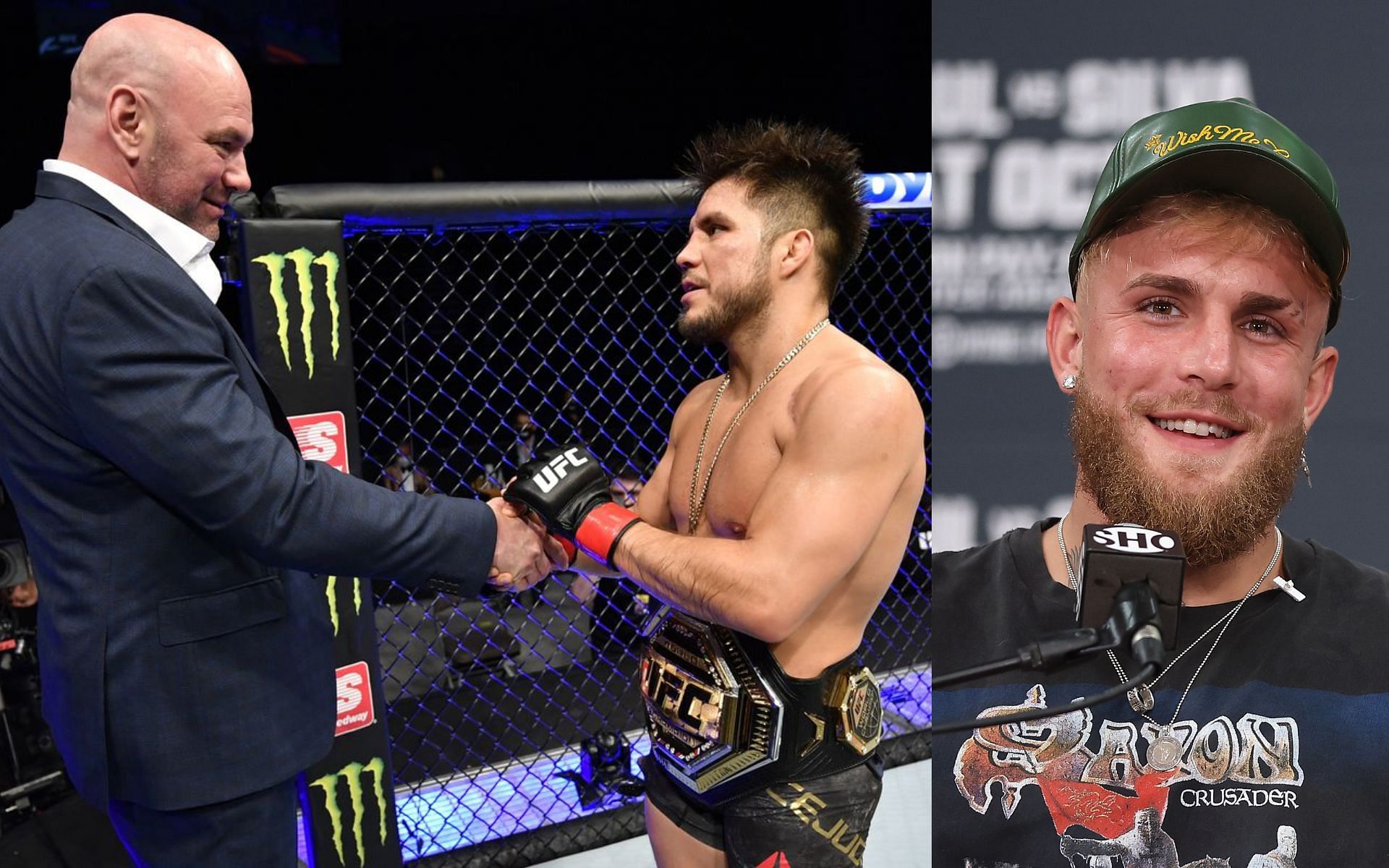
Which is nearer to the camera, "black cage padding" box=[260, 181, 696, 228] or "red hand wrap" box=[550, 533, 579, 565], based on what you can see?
"red hand wrap" box=[550, 533, 579, 565]

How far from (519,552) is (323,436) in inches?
18.7

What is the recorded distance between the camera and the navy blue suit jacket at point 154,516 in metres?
1.20

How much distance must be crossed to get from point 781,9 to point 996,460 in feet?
18.1

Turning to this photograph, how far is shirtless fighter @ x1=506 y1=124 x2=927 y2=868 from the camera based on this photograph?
48.8 inches

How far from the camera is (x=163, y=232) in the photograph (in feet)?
4.46

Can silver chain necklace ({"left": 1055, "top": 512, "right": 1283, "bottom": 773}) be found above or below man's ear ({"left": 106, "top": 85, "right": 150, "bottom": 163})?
below

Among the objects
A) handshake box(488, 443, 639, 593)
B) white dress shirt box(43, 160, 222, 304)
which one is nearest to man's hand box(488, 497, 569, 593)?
handshake box(488, 443, 639, 593)

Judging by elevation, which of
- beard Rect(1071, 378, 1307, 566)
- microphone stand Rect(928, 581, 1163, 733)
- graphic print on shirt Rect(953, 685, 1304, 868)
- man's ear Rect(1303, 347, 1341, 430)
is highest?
man's ear Rect(1303, 347, 1341, 430)

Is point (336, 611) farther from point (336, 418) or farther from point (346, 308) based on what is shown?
point (346, 308)

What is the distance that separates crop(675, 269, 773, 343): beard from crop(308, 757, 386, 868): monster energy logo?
1077mm

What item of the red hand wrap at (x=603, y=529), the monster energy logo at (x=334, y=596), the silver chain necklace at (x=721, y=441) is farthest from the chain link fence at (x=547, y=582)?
the monster energy logo at (x=334, y=596)

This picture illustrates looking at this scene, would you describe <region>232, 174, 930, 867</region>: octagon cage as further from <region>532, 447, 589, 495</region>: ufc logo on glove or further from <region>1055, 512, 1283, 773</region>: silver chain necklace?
<region>1055, 512, 1283, 773</region>: silver chain necklace

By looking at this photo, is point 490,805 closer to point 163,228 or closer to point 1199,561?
point 163,228

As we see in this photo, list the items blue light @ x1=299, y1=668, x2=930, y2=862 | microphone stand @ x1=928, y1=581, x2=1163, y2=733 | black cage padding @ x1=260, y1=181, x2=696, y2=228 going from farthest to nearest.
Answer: blue light @ x1=299, y1=668, x2=930, y2=862, black cage padding @ x1=260, y1=181, x2=696, y2=228, microphone stand @ x1=928, y1=581, x2=1163, y2=733
